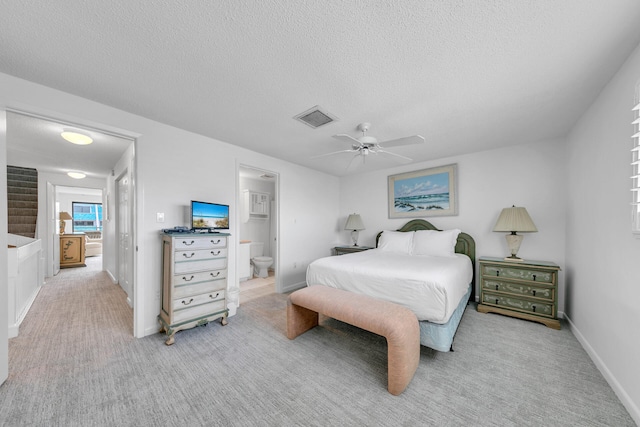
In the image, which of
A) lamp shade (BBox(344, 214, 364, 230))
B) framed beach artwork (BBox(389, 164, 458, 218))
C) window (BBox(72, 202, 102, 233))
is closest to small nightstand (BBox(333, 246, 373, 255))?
lamp shade (BBox(344, 214, 364, 230))

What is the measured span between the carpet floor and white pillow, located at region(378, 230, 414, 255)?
4.66 ft

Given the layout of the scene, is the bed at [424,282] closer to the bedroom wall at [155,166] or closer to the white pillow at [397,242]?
the white pillow at [397,242]

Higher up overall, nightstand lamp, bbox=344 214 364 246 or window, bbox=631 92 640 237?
window, bbox=631 92 640 237

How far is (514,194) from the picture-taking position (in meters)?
3.52

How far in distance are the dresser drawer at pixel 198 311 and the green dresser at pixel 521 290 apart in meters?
3.57

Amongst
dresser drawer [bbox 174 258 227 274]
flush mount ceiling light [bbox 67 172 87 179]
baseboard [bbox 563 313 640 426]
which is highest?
flush mount ceiling light [bbox 67 172 87 179]

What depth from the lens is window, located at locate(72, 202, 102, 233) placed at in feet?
29.2

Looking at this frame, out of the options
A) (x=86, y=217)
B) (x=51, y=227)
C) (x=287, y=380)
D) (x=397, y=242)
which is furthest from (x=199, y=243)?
(x=86, y=217)

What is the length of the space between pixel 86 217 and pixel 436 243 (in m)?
12.5

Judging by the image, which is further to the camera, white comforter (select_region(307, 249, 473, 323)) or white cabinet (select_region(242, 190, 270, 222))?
white cabinet (select_region(242, 190, 270, 222))

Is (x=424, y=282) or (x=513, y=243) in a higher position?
(x=513, y=243)

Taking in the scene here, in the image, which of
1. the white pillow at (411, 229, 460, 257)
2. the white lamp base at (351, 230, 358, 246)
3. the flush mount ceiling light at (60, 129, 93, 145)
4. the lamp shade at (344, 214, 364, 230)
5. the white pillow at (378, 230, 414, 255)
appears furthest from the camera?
the white lamp base at (351, 230, 358, 246)

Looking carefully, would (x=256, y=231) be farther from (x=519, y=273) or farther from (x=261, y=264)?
(x=519, y=273)

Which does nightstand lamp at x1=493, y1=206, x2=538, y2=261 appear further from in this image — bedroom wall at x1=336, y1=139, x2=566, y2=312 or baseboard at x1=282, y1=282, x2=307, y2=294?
baseboard at x1=282, y1=282, x2=307, y2=294
